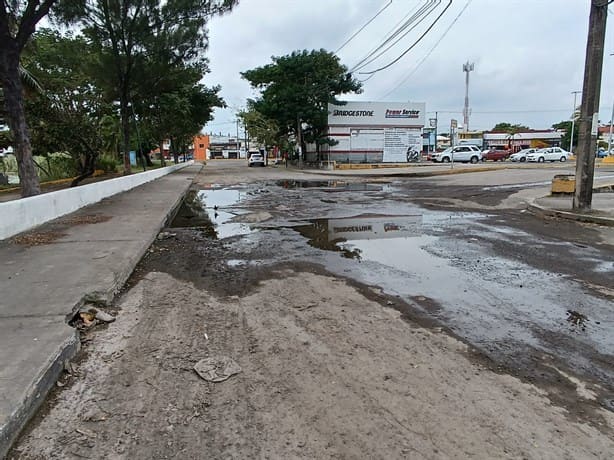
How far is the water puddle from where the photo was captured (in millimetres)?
10180

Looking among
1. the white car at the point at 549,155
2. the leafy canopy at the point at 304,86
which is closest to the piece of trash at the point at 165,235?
the leafy canopy at the point at 304,86

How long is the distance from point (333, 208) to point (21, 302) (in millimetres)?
10093

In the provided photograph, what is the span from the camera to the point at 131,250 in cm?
734

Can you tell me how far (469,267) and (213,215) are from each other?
810 cm

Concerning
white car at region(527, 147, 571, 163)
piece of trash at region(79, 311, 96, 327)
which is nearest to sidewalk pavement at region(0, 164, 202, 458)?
piece of trash at region(79, 311, 96, 327)

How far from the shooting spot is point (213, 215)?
42.4 ft

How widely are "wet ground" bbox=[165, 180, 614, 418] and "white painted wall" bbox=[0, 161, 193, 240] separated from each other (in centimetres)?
304

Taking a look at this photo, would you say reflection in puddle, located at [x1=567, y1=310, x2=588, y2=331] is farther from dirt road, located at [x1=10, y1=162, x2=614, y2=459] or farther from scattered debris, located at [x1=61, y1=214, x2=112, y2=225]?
scattered debris, located at [x1=61, y1=214, x2=112, y2=225]

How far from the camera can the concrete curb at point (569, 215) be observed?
1053 centimetres

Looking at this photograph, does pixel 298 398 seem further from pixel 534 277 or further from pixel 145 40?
pixel 145 40

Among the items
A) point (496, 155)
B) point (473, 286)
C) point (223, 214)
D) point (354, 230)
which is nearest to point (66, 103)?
point (223, 214)

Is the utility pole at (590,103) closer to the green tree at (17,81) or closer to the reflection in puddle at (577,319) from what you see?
the reflection in puddle at (577,319)

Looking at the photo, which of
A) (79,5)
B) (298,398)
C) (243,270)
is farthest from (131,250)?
(79,5)

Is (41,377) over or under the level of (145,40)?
under
